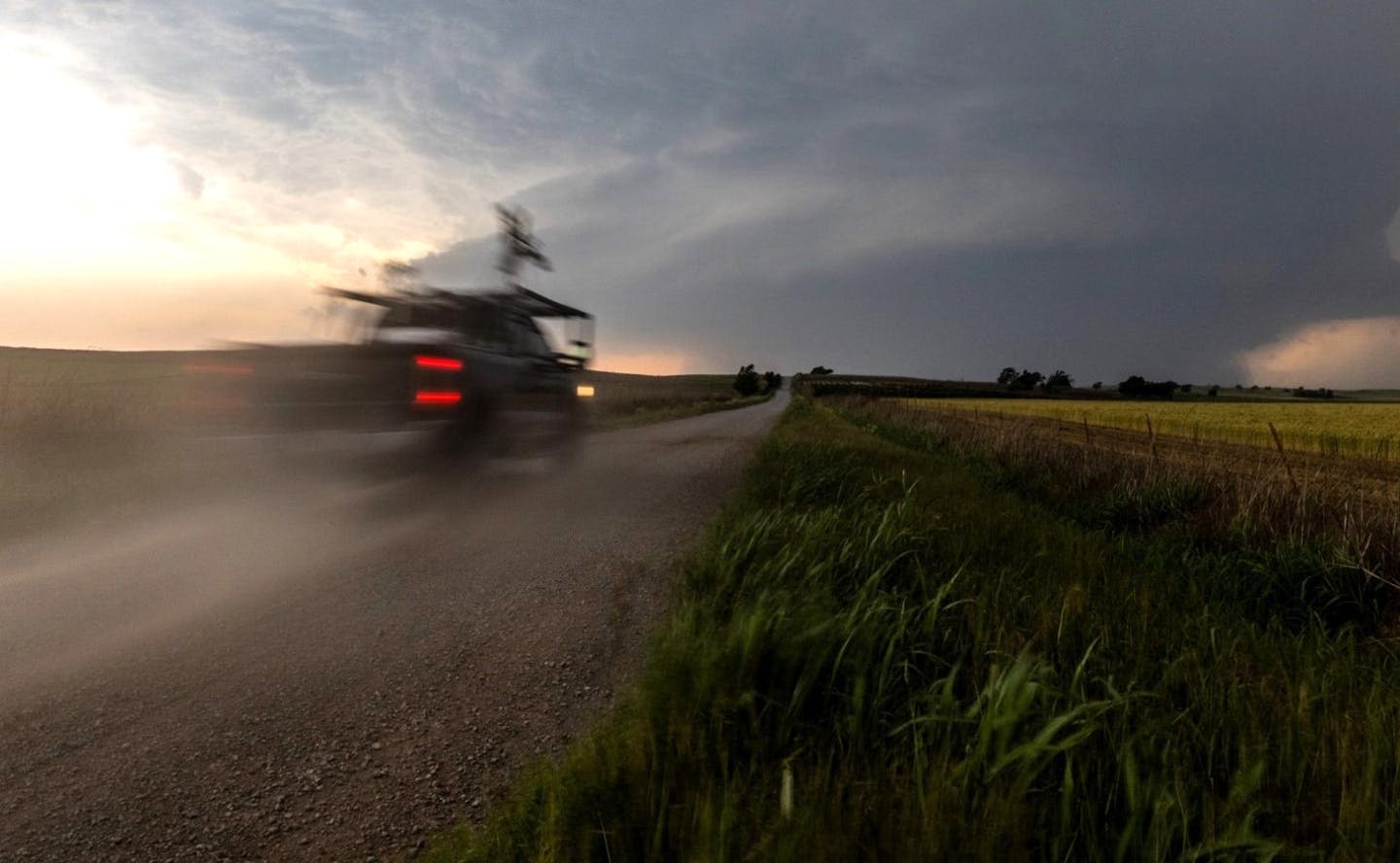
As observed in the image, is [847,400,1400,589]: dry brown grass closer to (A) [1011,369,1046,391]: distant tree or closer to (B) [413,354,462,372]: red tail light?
(B) [413,354,462,372]: red tail light

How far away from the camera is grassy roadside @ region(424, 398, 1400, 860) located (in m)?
1.75

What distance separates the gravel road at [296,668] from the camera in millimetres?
2303

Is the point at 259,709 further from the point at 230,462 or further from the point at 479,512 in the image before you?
the point at 230,462

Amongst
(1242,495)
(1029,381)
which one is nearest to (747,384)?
(1029,381)

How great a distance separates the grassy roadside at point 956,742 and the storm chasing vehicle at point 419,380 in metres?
4.97

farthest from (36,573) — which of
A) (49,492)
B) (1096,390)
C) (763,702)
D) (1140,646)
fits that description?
(1096,390)

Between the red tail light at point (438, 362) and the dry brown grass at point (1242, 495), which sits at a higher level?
the red tail light at point (438, 362)

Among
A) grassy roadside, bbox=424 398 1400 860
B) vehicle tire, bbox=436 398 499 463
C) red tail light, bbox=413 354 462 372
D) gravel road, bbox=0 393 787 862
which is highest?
red tail light, bbox=413 354 462 372

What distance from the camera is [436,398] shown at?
7754mm

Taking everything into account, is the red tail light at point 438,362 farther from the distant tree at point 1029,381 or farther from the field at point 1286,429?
the distant tree at point 1029,381

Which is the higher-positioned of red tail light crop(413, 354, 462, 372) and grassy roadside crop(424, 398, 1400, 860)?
red tail light crop(413, 354, 462, 372)

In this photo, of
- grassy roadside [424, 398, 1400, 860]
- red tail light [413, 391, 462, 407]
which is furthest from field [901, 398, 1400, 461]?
grassy roadside [424, 398, 1400, 860]

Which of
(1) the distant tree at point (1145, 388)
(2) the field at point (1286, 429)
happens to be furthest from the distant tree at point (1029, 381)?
(2) the field at point (1286, 429)

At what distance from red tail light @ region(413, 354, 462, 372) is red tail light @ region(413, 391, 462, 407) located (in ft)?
0.85
